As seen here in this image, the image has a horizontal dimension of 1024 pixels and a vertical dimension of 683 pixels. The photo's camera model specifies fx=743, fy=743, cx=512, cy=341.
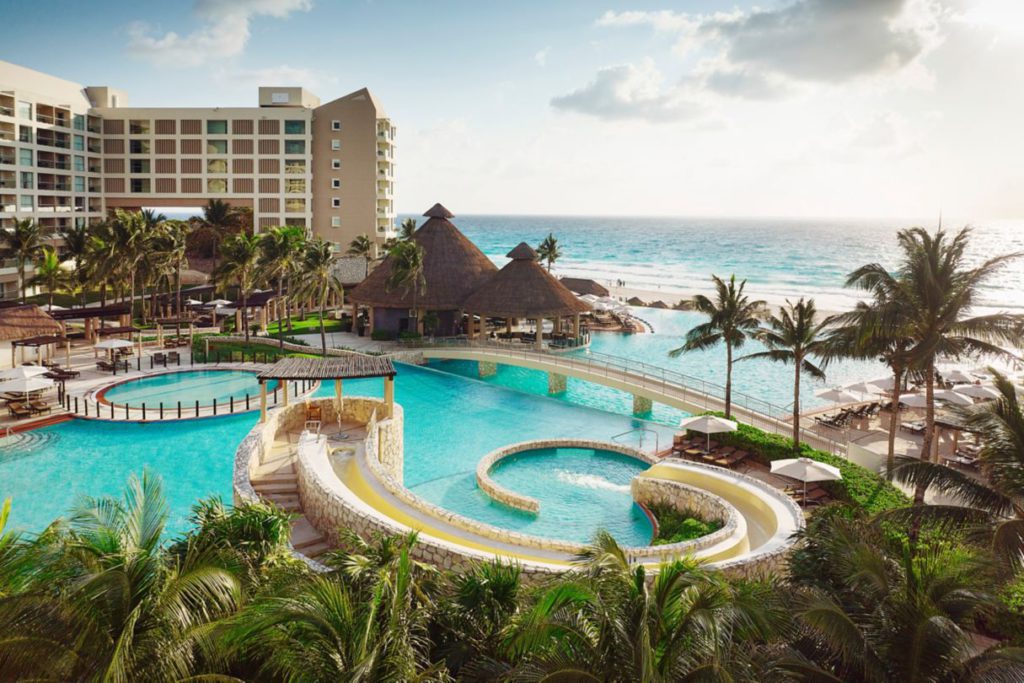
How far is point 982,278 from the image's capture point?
18.8 metres

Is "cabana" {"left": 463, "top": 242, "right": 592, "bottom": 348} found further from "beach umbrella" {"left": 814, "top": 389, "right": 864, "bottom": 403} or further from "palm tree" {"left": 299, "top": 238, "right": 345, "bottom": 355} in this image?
"beach umbrella" {"left": 814, "top": 389, "right": 864, "bottom": 403}

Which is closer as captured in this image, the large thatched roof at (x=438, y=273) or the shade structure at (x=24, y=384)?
the shade structure at (x=24, y=384)

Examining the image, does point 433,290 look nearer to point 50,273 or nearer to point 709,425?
point 50,273

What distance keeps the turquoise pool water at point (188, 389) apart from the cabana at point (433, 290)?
1197cm

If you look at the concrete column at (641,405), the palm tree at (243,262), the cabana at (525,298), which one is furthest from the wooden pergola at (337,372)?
the palm tree at (243,262)

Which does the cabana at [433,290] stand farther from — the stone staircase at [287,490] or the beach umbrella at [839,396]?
the beach umbrella at [839,396]

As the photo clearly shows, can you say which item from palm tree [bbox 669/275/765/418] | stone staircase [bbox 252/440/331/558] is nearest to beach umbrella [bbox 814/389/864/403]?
palm tree [bbox 669/275/765/418]

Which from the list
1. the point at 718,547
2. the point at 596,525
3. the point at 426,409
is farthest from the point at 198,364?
the point at 718,547

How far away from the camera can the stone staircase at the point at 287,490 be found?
17656 mm

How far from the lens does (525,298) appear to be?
4622 cm

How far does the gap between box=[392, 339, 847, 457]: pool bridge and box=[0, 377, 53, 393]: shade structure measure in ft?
61.7

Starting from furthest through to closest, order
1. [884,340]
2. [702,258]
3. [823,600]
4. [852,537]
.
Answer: [702,258] → [884,340] → [852,537] → [823,600]

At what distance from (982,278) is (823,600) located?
13.2m

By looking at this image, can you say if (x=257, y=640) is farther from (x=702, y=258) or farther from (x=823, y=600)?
(x=702, y=258)
